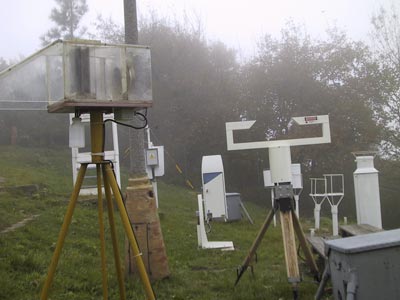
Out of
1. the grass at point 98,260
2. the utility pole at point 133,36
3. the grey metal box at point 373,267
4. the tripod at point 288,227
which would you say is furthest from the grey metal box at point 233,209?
the grey metal box at point 373,267

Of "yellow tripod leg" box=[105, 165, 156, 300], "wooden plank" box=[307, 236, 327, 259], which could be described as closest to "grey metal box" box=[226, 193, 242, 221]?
"wooden plank" box=[307, 236, 327, 259]

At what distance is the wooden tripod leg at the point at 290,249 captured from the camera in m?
4.45

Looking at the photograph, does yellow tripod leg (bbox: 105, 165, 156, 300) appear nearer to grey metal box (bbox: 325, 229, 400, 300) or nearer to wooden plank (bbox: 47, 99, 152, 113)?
wooden plank (bbox: 47, 99, 152, 113)

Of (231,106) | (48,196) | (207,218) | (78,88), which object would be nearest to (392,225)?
(231,106)

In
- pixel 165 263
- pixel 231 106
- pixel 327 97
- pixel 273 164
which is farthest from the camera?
pixel 231 106

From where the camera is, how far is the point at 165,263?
5.59 m

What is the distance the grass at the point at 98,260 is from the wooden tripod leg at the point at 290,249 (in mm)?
446

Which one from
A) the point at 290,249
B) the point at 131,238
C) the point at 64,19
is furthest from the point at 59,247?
the point at 64,19

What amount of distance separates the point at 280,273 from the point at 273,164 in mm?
1876

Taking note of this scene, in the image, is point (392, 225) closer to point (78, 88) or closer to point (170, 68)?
point (170, 68)

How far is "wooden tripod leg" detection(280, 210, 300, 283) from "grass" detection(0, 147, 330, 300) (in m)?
0.45

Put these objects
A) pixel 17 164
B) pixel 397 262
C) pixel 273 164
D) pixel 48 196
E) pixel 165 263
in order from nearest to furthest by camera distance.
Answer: pixel 397 262 → pixel 273 164 → pixel 165 263 → pixel 48 196 → pixel 17 164

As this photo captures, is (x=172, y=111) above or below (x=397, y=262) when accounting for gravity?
above

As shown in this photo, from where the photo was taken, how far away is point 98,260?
20.2ft
